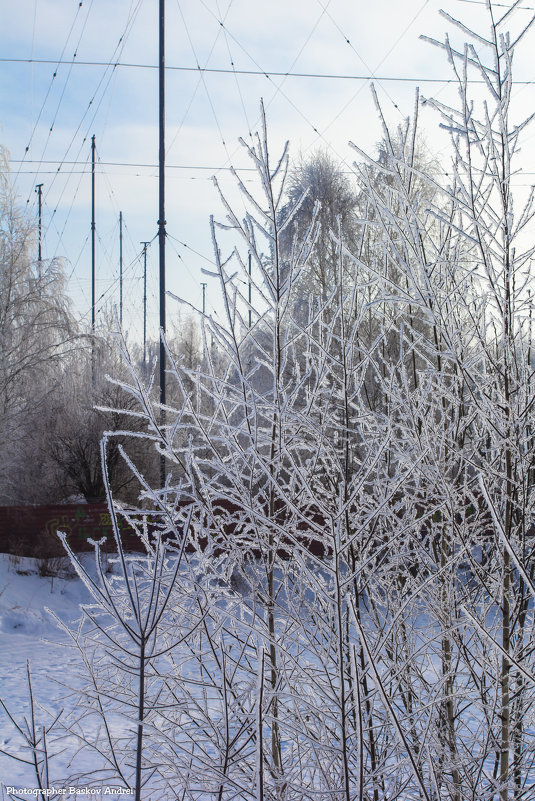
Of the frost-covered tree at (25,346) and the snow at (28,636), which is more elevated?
the frost-covered tree at (25,346)

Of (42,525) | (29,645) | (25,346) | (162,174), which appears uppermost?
(162,174)

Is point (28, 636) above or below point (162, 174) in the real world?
below

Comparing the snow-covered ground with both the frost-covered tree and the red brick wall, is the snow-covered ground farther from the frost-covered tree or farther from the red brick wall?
the frost-covered tree

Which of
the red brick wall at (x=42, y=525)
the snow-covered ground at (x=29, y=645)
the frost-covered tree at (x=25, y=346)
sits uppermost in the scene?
the frost-covered tree at (x=25, y=346)

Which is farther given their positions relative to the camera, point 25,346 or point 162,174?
point 25,346

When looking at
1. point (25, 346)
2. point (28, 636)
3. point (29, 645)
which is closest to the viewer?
point (29, 645)


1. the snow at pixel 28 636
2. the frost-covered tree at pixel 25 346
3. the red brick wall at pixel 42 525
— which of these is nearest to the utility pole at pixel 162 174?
the red brick wall at pixel 42 525

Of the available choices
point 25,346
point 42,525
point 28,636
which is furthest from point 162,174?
point 28,636

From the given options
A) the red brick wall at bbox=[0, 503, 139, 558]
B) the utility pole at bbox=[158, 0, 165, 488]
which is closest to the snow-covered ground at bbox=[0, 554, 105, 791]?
the red brick wall at bbox=[0, 503, 139, 558]

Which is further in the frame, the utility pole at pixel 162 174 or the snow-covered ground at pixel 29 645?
the utility pole at pixel 162 174

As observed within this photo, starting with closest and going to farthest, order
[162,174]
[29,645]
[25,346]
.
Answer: [29,645] < [162,174] < [25,346]

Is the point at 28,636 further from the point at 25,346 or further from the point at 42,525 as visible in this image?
the point at 25,346

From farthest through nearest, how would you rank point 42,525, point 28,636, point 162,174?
point 42,525, point 162,174, point 28,636

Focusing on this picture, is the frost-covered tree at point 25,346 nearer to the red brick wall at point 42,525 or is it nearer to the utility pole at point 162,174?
the red brick wall at point 42,525
